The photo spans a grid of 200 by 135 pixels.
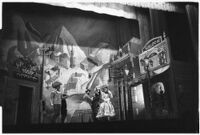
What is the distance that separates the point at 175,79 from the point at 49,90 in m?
3.45

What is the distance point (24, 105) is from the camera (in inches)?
241

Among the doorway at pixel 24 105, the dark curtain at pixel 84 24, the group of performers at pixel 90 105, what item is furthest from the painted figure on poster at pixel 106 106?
the doorway at pixel 24 105

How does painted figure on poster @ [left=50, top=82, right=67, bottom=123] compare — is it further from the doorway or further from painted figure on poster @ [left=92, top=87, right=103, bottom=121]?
painted figure on poster @ [left=92, top=87, right=103, bottom=121]

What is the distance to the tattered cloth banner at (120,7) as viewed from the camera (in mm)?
6656

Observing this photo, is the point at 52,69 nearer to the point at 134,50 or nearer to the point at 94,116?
the point at 94,116

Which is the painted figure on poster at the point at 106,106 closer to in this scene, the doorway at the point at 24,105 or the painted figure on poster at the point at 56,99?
the painted figure on poster at the point at 56,99

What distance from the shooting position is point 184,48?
6.82 m

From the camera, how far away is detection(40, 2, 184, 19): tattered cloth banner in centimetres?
666

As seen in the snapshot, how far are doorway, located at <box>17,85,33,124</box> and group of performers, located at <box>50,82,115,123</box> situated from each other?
0.59 metres

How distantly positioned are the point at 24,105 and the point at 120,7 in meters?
3.90

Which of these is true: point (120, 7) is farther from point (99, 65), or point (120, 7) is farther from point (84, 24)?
point (99, 65)

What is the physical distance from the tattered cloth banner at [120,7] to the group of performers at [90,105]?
2.24 m

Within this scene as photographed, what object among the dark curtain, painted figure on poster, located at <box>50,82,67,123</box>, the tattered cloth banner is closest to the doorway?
painted figure on poster, located at <box>50,82,67,123</box>

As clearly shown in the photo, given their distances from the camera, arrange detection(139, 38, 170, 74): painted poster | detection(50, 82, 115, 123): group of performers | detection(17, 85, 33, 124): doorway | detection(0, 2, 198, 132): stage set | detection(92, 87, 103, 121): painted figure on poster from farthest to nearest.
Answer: detection(139, 38, 170, 74): painted poster, detection(92, 87, 103, 121): painted figure on poster, detection(50, 82, 115, 123): group of performers, detection(0, 2, 198, 132): stage set, detection(17, 85, 33, 124): doorway
